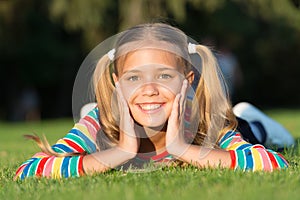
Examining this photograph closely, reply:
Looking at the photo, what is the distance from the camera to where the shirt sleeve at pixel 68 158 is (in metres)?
4.08

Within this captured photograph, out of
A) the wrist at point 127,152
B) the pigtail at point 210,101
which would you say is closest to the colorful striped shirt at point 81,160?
the pigtail at point 210,101

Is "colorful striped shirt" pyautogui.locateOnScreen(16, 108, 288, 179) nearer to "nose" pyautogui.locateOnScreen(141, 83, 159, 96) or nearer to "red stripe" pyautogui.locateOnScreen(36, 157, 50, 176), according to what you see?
"red stripe" pyautogui.locateOnScreen(36, 157, 50, 176)

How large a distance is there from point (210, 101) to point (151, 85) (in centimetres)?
62

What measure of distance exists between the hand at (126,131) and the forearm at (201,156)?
0.26 meters

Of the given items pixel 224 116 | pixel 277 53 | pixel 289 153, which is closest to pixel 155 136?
pixel 224 116

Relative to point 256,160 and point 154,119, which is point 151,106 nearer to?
point 154,119

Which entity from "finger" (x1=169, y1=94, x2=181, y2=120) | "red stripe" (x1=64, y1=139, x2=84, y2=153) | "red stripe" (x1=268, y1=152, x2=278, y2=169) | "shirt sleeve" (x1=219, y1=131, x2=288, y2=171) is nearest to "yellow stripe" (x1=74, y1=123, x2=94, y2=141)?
"red stripe" (x1=64, y1=139, x2=84, y2=153)

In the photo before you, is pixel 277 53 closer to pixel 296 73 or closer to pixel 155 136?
pixel 296 73

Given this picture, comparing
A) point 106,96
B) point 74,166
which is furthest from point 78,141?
point 74,166

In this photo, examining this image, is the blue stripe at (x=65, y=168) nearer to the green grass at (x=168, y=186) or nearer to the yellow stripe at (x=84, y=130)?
the green grass at (x=168, y=186)

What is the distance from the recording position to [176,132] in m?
4.05

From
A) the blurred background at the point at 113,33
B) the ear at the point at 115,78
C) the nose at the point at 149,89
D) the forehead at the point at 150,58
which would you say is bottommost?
the blurred background at the point at 113,33

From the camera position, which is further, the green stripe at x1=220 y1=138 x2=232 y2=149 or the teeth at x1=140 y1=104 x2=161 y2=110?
the green stripe at x1=220 y1=138 x2=232 y2=149

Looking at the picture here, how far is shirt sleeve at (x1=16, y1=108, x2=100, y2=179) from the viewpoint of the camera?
4.08 metres
